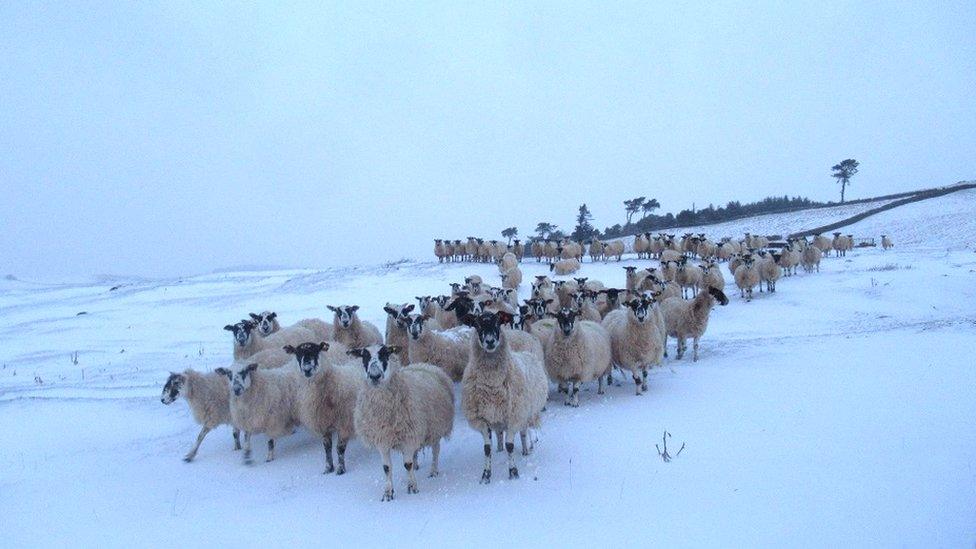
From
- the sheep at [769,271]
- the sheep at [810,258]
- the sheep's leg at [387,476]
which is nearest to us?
the sheep's leg at [387,476]

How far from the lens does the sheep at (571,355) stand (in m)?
9.89

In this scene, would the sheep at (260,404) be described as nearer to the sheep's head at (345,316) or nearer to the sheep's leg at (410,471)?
the sheep's leg at (410,471)

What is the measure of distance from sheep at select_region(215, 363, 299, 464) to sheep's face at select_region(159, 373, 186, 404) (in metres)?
0.89

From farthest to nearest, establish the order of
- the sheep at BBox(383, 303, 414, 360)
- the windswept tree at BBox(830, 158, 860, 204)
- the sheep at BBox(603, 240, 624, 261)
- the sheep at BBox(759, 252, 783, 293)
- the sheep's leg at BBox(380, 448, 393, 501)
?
1. the windswept tree at BBox(830, 158, 860, 204)
2. the sheep at BBox(603, 240, 624, 261)
3. the sheep at BBox(759, 252, 783, 293)
4. the sheep at BBox(383, 303, 414, 360)
5. the sheep's leg at BBox(380, 448, 393, 501)

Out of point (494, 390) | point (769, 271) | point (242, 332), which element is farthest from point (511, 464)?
point (769, 271)

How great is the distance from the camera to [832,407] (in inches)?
330

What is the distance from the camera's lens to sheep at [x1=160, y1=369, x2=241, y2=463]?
8617mm

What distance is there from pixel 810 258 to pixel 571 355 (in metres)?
21.7

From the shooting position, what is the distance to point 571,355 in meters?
9.90

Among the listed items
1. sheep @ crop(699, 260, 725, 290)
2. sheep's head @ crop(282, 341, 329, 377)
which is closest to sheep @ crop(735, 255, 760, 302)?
sheep @ crop(699, 260, 725, 290)

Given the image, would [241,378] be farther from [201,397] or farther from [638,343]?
[638,343]

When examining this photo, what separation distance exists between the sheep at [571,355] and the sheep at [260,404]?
4.42 meters

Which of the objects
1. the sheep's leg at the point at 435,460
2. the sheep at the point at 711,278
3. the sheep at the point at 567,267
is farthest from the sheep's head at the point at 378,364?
the sheep at the point at 567,267

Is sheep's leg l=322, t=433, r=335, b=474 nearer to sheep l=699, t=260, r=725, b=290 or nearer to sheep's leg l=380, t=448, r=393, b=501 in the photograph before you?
sheep's leg l=380, t=448, r=393, b=501
